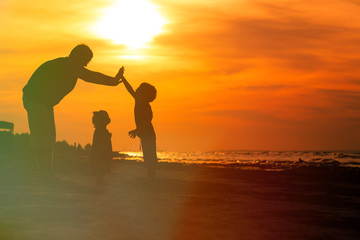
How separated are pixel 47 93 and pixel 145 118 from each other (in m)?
2.51

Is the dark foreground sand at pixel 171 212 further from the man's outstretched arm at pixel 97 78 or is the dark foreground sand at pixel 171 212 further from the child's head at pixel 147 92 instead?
the man's outstretched arm at pixel 97 78

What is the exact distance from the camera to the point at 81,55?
1087 cm

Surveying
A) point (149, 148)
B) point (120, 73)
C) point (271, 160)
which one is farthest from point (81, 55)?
point (271, 160)

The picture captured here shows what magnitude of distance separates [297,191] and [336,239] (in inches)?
219

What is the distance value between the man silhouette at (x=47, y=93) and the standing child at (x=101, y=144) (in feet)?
4.96

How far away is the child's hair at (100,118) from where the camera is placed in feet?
41.2

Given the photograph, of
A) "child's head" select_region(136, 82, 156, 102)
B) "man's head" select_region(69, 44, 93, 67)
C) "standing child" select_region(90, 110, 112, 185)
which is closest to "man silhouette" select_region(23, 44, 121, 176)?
"man's head" select_region(69, 44, 93, 67)

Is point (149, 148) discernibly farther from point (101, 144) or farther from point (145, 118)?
point (101, 144)

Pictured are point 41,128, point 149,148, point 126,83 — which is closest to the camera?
point 41,128

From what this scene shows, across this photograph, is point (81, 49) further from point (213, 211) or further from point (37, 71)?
point (213, 211)

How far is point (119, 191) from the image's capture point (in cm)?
1059

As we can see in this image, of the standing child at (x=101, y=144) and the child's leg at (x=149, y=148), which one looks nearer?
the standing child at (x=101, y=144)

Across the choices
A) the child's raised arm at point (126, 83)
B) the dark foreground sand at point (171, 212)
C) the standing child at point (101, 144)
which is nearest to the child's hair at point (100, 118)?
the standing child at point (101, 144)

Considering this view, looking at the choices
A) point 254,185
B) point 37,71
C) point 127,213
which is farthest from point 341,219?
point 37,71
